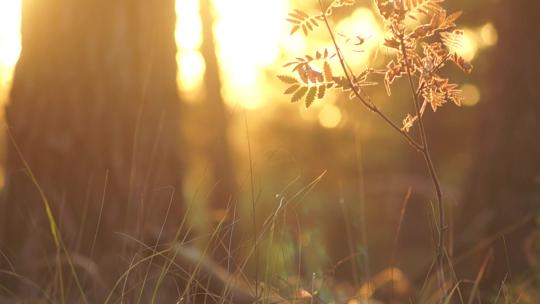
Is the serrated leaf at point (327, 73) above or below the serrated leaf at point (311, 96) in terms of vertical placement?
above

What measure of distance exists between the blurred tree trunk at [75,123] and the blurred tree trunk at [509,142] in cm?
282

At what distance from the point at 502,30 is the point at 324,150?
651 inches

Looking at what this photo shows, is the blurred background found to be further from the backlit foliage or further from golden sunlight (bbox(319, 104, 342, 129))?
golden sunlight (bbox(319, 104, 342, 129))

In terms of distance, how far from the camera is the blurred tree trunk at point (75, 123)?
346 cm

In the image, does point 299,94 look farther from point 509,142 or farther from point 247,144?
point 509,142

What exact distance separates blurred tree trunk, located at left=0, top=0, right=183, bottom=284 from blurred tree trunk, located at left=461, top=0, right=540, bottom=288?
111 inches

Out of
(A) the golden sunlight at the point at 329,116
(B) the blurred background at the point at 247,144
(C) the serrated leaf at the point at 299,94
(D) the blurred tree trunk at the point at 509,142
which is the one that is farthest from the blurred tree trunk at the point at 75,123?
(A) the golden sunlight at the point at 329,116

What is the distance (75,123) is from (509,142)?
11.4 feet

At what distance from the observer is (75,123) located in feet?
11.7

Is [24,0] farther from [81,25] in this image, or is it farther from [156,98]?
[156,98]

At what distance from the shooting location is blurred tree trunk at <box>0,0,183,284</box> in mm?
3455

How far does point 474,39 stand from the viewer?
44.0 feet

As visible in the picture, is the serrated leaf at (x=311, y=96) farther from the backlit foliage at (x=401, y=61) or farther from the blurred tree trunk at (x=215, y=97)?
the blurred tree trunk at (x=215, y=97)

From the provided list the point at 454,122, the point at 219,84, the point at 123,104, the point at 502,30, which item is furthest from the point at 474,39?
the point at 123,104
